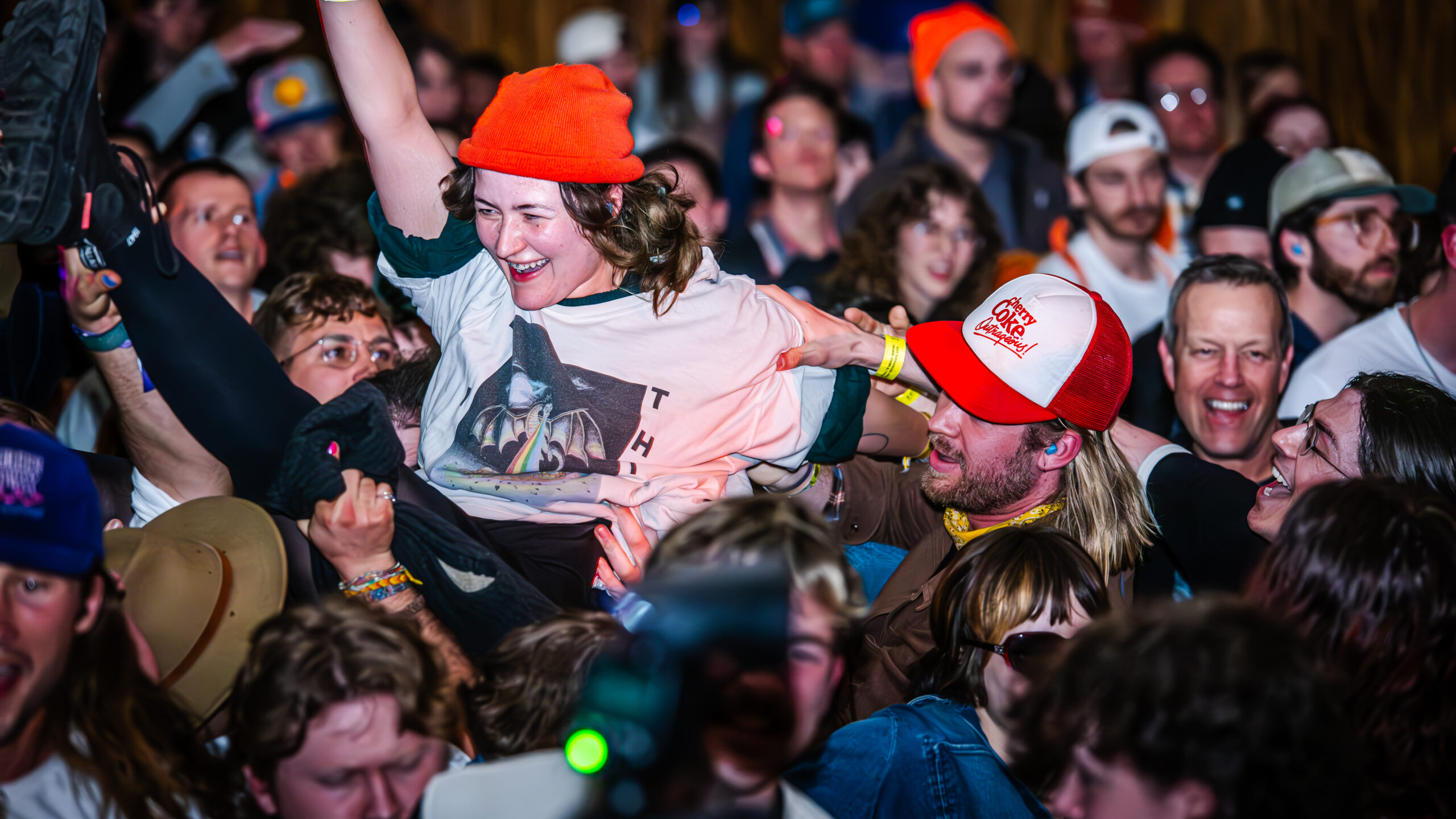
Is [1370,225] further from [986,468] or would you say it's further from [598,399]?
[598,399]

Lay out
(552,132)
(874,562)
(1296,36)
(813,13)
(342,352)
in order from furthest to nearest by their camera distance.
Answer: (1296,36)
(813,13)
(342,352)
(874,562)
(552,132)

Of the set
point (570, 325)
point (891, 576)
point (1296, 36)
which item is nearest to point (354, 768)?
point (570, 325)

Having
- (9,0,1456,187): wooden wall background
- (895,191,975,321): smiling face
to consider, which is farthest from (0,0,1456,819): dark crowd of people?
(9,0,1456,187): wooden wall background

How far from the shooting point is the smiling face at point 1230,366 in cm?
315

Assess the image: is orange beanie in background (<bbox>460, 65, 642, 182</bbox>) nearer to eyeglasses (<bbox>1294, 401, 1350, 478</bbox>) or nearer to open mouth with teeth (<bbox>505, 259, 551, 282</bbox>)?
open mouth with teeth (<bbox>505, 259, 551, 282</bbox>)

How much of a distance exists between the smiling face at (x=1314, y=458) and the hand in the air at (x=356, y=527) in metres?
1.63

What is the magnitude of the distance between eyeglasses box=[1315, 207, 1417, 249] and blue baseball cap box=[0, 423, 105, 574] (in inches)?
141

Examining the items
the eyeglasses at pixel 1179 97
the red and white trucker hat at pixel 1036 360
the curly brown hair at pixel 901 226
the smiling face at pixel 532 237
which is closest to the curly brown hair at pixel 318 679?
the smiling face at pixel 532 237

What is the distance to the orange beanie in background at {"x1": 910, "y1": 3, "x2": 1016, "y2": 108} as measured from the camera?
5.42 metres

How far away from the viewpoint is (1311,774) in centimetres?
131

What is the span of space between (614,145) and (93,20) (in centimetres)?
102

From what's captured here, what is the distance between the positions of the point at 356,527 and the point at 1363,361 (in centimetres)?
252

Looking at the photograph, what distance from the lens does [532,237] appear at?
7.20ft

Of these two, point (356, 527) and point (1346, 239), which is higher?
point (1346, 239)
